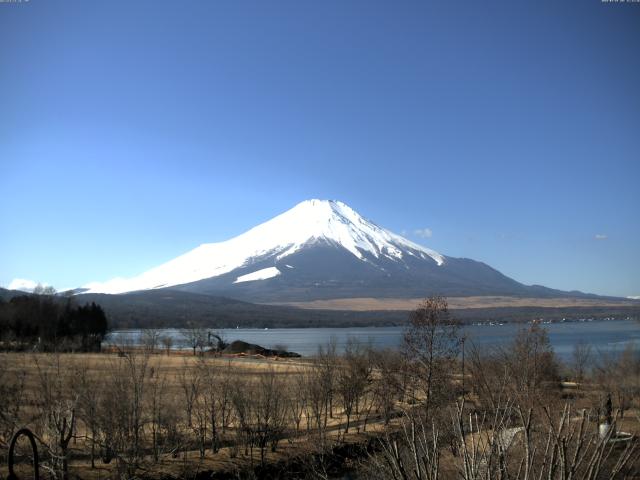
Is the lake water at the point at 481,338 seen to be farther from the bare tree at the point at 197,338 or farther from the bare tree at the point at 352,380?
the bare tree at the point at 197,338

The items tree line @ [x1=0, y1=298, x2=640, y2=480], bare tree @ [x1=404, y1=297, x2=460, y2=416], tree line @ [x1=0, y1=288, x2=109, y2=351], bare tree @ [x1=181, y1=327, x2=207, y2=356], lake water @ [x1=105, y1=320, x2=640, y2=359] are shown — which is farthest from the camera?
tree line @ [x1=0, y1=288, x2=109, y2=351]

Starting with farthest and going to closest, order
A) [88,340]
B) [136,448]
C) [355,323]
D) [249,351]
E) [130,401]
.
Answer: [355,323] → [249,351] → [88,340] → [130,401] → [136,448]

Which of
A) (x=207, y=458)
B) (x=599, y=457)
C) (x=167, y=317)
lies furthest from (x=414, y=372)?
(x=167, y=317)

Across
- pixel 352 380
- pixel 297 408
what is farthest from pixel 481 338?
pixel 297 408

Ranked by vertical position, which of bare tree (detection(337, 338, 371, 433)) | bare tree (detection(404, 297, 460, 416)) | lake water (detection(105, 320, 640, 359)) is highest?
bare tree (detection(404, 297, 460, 416))

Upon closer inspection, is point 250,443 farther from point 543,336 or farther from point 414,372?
point 543,336

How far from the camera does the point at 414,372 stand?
94.8 ft

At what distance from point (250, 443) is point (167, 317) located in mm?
160146

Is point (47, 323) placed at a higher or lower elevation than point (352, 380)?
higher

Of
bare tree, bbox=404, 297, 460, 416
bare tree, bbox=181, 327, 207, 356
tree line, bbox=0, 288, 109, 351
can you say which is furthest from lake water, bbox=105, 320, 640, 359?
bare tree, bbox=181, 327, 207, 356

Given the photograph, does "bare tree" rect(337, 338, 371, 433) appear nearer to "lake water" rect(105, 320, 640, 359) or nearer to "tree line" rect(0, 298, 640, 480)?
"tree line" rect(0, 298, 640, 480)

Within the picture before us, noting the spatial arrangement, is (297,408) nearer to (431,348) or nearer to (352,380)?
(352,380)

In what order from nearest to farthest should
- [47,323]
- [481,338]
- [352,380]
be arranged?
1. [352,380]
2. [47,323]
3. [481,338]

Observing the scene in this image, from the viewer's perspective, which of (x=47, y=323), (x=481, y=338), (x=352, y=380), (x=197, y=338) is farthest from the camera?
(x=481, y=338)
